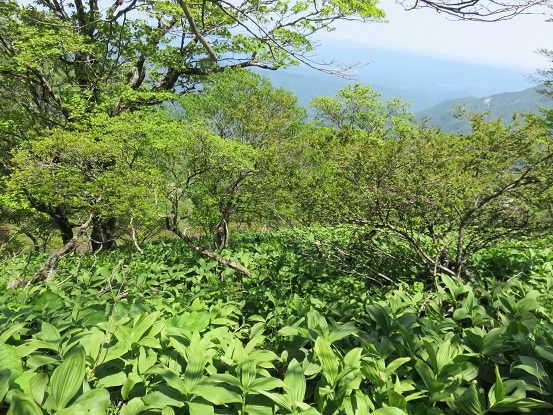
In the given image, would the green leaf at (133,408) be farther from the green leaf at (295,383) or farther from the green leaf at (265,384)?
the green leaf at (295,383)

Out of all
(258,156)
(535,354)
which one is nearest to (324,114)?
(258,156)

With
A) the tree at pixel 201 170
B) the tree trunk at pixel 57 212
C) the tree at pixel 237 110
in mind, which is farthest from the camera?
the tree at pixel 237 110

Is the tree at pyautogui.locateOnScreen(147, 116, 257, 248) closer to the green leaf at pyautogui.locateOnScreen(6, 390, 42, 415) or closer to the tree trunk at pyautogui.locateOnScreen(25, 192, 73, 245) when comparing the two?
the green leaf at pyautogui.locateOnScreen(6, 390, 42, 415)

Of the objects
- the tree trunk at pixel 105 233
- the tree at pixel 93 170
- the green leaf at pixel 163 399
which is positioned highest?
the green leaf at pixel 163 399

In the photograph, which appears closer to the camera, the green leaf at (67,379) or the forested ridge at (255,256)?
the green leaf at (67,379)

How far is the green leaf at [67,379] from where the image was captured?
1.61 metres

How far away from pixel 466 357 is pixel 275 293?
3007 mm

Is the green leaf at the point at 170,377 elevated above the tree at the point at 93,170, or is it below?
above

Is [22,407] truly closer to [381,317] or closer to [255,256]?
[381,317]

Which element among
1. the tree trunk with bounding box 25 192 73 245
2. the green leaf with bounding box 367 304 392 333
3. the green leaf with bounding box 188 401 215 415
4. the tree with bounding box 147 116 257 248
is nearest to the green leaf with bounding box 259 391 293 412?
the green leaf with bounding box 188 401 215 415

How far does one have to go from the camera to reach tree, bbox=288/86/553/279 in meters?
4.86

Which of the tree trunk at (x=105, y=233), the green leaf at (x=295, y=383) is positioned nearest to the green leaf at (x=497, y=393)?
the green leaf at (x=295, y=383)

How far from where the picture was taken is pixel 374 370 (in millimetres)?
1990

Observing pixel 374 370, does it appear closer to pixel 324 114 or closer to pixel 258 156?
pixel 258 156
